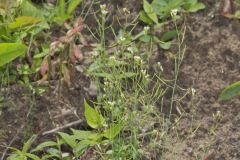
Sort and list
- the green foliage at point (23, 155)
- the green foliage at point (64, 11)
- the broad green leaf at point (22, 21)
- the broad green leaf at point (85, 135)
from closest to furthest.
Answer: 1. the green foliage at point (23, 155)
2. the broad green leaf at point (85, 135)
3. the broad green leaf at point (22, 21)
4. the green foliage at point (64, 11)

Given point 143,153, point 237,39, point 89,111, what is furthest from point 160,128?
point 237,39

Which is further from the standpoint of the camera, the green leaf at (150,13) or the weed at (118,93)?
the green leaf at (150,13)

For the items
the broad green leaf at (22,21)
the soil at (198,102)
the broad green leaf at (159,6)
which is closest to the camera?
the soil at (198,102)

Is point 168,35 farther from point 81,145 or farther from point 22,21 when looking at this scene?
point 81,145

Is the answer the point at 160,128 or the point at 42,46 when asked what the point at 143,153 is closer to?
the point at 160,128

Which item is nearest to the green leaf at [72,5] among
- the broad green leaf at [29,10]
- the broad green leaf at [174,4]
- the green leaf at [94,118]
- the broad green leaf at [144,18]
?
the broad green leaf at [29,10]

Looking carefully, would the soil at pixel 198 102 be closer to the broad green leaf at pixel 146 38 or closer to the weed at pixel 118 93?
the weed at pixel 118 93

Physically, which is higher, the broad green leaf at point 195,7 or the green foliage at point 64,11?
the green foliage at point 64,11

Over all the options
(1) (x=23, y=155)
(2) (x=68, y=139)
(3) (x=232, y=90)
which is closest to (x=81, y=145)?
(2) (x=68, y=139)
